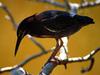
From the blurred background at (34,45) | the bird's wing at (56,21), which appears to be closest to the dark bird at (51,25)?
→ the bird's wing at (56,21)

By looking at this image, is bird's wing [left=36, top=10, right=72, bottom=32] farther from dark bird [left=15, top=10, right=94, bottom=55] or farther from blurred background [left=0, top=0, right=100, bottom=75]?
blurred background [left=0, top=0, right=100, bottom=75]

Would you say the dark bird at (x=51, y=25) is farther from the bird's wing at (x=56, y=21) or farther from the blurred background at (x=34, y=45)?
the blurred background at (x=34, y=45)

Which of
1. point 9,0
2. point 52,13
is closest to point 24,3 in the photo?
point 9,0

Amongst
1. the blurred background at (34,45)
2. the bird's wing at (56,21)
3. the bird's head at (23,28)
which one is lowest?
the blurred background at (34,45)

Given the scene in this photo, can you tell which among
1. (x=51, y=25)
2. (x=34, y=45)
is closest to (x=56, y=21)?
(x=51, y=25)

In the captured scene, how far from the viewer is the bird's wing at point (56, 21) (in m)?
0.50

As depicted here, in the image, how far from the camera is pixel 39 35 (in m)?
0.52

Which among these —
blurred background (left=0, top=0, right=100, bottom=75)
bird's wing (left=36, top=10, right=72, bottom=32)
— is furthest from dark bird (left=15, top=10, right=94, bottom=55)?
blurred background (left=0, top=0, right=100, bottom=75)

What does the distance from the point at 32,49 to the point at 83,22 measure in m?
0.98

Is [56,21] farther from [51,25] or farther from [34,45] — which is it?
[34,45]

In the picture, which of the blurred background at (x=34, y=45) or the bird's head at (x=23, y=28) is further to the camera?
the blurred background at (x=34, y=45)

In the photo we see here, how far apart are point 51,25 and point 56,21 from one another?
0.02m

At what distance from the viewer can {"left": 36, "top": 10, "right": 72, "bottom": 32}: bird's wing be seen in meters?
0.50

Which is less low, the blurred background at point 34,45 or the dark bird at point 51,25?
the dark bird at point 51,25
